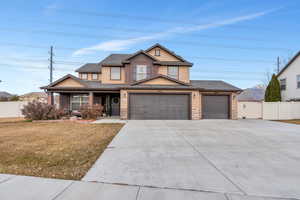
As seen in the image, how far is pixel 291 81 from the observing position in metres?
17.1

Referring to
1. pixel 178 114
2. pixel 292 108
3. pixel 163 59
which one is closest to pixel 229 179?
pixel 178 114

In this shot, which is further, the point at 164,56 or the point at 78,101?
the point at 164,56

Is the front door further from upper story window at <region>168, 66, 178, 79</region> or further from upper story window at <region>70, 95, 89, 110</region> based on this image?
upper story window at <region>168, 66, 178, 79</region>

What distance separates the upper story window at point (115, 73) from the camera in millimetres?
16406

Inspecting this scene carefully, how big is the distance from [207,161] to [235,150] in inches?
63.0

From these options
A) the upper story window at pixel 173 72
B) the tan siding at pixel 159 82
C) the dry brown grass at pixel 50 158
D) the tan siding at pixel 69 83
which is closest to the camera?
the dry brown grass at pixel 50 158


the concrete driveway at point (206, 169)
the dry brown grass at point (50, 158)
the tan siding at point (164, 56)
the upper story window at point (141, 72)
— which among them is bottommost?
the concrete driveway at point (206, 169)

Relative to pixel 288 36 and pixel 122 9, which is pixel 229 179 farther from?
pixel 288 36

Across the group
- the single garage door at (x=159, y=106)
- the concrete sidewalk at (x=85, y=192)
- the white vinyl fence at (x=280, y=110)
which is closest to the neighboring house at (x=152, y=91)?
the single garage door at (x=159, y=106)

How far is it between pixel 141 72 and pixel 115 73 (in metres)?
3.00

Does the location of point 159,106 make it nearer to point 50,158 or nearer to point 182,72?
point 182,72

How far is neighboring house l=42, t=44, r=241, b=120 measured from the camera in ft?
43.9

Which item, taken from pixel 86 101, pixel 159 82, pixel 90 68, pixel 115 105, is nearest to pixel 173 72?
pixel 159 82

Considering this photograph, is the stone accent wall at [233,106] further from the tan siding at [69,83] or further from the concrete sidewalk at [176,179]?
the tan siding at [69,83]
